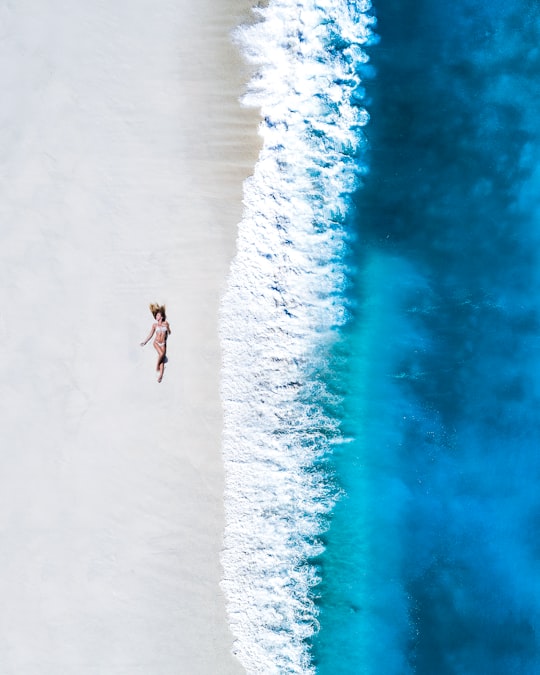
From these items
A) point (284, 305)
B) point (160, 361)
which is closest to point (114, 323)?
point (160, 361)

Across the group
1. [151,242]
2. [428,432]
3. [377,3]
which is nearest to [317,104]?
[377,3]

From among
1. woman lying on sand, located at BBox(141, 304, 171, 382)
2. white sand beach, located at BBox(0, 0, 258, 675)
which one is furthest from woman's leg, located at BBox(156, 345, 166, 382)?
white sand beach, located at BBox(0, 0, 258, 675)

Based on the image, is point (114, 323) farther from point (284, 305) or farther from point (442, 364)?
point (442, 364)

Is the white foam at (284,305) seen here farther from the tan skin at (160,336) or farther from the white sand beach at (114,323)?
the tan skin at (160,336)

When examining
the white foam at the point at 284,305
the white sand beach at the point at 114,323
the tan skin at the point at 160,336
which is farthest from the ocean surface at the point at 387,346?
the tan skin at the point at 160,336

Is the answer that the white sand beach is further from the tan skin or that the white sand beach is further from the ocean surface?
the ocean surface

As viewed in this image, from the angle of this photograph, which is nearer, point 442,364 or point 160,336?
point 160,336
